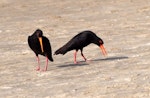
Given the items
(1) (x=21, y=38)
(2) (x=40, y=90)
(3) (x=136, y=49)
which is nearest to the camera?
(2) (x=40, y=90)

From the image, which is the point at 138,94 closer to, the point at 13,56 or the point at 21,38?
the point at 13,56

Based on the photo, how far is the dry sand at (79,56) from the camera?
14.7 m

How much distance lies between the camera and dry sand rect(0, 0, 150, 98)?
48.3 feet

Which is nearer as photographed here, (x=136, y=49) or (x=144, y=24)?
(x=136, y=49)

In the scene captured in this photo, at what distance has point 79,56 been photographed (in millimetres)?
20156

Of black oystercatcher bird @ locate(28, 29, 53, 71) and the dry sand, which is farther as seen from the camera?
black oystercatcher bird @ locate(28, 29, 53, 71)

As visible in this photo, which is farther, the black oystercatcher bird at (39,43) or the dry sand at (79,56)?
the black oystercatcher bird at (39,43)

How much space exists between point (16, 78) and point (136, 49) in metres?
5.15

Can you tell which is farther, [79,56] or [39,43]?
[79,56]

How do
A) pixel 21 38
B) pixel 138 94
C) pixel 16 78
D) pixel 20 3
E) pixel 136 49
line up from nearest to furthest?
pixel 138 94 → pixel 16 78 → pixel 136 49 → pixel 21 38 → pixel 20 3

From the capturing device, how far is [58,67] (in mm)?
18047

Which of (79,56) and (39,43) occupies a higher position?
(39,43)

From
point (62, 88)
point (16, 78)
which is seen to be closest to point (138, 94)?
point (62, 88)

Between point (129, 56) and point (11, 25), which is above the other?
point (129, 56)
